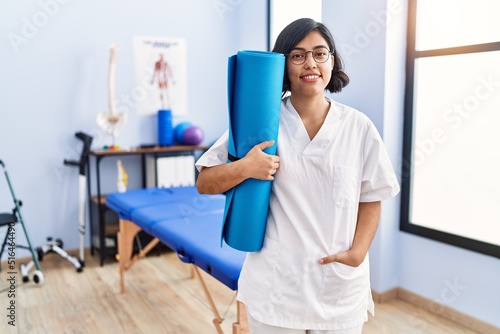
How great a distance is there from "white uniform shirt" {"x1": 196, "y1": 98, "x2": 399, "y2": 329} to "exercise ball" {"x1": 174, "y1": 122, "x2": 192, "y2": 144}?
2912 millimetres

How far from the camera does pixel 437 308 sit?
2.58 metres

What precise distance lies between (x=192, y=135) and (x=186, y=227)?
1.72 meters

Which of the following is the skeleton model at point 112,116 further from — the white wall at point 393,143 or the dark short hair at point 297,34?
the dark short hair at point 297,34

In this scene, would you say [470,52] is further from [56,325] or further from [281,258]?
[56,325]

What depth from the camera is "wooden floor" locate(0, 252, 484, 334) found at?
2463 mm

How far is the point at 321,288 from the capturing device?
1.08 metres

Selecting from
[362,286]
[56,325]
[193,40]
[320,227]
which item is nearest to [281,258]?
[320,227]

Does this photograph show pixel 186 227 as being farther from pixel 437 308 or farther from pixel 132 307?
pixel 437 308

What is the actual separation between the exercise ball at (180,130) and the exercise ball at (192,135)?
43mm

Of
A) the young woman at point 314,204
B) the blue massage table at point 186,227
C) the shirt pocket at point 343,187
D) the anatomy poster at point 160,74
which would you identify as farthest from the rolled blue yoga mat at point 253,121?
the anatomy poster at point 160,74

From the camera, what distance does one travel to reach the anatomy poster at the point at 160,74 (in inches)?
151

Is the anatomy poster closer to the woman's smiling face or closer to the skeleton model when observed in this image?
the skeleton model

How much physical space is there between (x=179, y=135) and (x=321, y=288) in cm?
303

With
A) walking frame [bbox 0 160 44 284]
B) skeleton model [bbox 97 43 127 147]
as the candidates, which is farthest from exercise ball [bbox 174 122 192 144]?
walking frame [bbox 0 160 44 284]
